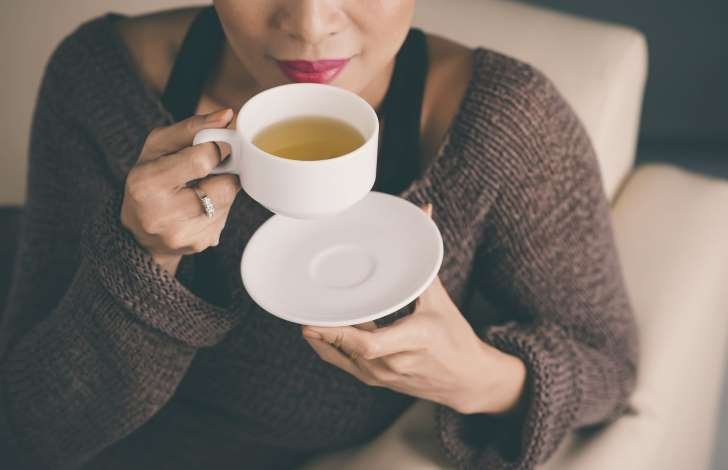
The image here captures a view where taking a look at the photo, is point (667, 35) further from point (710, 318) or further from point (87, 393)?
point (87, 393)

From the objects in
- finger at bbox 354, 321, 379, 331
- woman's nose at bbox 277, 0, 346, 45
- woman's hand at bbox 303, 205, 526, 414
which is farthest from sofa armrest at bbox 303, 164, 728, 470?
woman's nose at bbox 277, 0, 346, 45

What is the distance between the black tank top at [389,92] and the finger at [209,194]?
1.01ft

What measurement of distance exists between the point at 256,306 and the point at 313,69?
34cm

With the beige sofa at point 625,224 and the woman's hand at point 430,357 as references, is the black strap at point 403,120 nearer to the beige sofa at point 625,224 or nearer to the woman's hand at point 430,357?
the woman's hand at point 430,357

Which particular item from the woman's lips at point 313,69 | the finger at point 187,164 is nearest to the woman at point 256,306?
the woman's lips at point 313,69

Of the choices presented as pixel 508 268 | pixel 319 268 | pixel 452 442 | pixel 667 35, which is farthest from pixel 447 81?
pixel 667 35

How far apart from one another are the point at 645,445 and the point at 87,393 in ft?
2.46

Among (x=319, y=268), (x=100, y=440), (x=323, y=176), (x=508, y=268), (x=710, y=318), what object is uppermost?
(x=323, y=176)

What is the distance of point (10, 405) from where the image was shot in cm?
106

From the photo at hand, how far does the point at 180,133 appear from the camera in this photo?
2.33ft

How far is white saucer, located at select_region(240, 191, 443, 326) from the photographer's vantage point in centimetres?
72

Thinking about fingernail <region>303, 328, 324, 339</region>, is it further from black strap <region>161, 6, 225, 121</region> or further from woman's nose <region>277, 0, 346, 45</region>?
black strap <region>161, 6, 225, 121</region>

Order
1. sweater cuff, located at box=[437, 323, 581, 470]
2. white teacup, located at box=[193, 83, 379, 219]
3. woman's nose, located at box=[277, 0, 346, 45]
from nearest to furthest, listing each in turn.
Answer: white teacup, located at box=[193, 83, 379, 219]
woman's nose, located at box=[277, 0, 346, 45]
sweater cuff, located at box=[437, 323, 581, 470]

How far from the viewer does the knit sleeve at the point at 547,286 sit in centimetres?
95
